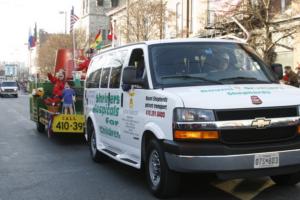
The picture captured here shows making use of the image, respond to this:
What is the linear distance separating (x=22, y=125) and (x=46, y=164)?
9094mm

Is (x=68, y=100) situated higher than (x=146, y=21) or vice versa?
(x=146, y=21)

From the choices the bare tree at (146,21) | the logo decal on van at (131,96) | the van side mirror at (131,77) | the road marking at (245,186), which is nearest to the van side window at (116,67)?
the logo decal on van at (131,96)

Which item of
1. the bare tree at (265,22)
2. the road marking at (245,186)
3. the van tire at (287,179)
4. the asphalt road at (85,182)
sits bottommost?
the asphalt road at (85,182)

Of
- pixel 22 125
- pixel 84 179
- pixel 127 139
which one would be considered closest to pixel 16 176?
pixel 84 179

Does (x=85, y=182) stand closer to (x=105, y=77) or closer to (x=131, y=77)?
(x=131, y=77)

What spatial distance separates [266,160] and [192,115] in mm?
982

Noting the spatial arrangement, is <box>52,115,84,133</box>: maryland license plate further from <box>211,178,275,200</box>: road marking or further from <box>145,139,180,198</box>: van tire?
<box>145,139,180,198</box>: van tire

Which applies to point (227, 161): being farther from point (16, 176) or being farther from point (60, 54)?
point (60, 54)

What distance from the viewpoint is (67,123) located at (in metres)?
12.8

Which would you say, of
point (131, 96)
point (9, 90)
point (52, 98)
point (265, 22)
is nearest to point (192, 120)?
point (131, 96)

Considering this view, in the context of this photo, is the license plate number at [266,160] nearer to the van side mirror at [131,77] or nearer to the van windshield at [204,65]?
the van windshield at [204,65]

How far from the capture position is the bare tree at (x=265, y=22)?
23406mm

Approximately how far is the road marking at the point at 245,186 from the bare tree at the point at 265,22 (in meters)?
15.8

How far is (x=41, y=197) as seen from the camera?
7074 mm
